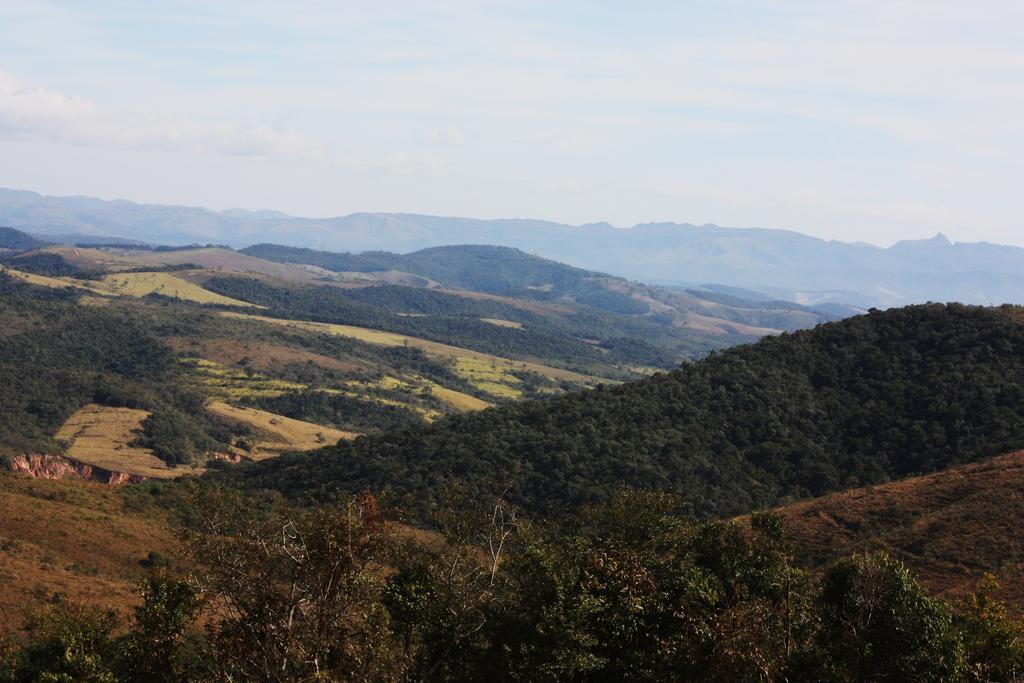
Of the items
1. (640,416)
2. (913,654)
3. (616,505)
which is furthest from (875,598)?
(640,416)

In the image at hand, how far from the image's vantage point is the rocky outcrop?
8351cm

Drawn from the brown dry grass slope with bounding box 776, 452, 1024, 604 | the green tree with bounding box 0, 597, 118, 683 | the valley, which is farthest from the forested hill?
the green tree with bounding box 0, 597, 118, 683

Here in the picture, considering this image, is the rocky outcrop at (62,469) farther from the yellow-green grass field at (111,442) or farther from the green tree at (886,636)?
the green tree at (886,636)

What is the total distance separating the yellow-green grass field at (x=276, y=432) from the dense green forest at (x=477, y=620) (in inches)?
3747

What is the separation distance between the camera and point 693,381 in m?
81.3

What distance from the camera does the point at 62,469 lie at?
8962cm

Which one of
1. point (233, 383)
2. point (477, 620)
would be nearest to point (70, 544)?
point (477, 620)

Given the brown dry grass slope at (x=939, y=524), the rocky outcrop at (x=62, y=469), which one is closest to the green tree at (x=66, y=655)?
the brown dry grass slope at (x=939, y=524)

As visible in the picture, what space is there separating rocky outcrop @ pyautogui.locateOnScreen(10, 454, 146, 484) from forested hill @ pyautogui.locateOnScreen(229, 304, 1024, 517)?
19.7m

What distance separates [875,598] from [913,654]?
81.9 inches

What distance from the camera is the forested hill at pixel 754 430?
213 feet

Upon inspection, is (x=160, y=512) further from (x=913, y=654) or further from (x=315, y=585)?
(x=913, y=654)

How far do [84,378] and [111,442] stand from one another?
27146mm

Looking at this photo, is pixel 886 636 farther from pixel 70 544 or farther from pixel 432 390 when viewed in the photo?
pixel 432 390
